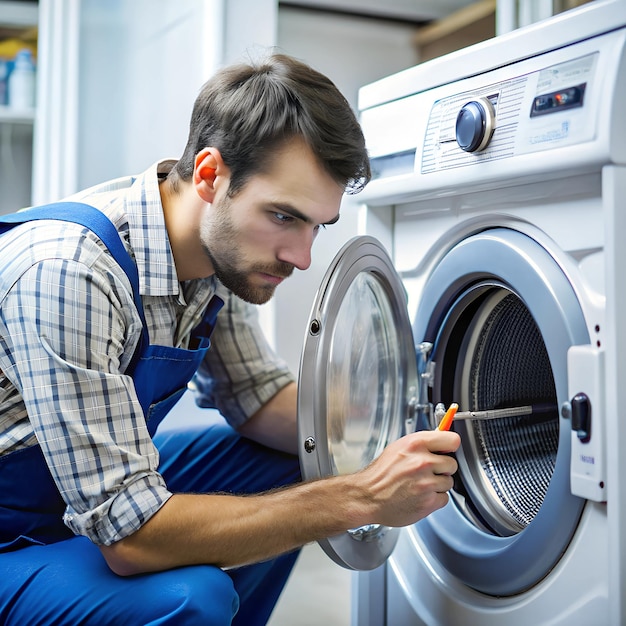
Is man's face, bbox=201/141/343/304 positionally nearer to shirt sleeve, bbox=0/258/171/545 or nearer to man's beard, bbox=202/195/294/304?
man's beard, bbox=202/195/294/304

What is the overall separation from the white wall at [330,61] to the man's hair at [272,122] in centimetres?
133

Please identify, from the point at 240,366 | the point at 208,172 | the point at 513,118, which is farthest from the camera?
the point at 240,366

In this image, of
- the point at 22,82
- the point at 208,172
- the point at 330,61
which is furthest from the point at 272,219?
the point at 330,61

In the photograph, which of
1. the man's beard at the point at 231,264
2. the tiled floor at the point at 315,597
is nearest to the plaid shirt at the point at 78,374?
the man's beard at the point at 231,264

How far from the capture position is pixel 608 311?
1028mm

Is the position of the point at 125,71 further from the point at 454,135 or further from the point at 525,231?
the point at 525,231

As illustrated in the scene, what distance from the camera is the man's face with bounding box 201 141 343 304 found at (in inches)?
47.9

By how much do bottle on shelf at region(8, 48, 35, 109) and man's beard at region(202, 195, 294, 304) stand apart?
152 centimetres

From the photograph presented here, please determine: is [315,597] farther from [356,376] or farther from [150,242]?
[150,242]

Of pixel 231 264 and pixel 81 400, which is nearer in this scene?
pixel 81 400

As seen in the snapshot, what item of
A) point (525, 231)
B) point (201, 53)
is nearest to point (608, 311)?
point (525, 231)

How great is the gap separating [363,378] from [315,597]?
1014mm

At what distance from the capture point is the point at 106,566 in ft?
3.74

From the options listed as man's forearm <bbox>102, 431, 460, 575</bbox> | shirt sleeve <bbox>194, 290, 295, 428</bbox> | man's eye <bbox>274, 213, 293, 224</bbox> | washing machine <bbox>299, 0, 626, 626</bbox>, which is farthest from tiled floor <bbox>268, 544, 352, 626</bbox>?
man's eye <bbox>274, 213, 293, 224</bbox>
